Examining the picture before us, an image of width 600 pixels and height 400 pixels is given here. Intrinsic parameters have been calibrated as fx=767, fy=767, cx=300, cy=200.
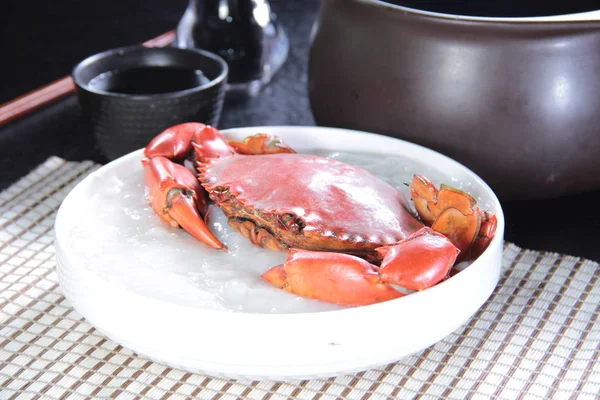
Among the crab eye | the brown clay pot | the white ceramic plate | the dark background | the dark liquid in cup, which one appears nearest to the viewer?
the white ceramic plate

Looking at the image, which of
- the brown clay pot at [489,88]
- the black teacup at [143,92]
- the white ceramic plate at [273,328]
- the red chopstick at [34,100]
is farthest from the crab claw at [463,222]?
the red chopstick at [34,100]

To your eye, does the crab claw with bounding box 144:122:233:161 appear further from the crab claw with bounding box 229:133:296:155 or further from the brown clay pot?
the brown clay pot

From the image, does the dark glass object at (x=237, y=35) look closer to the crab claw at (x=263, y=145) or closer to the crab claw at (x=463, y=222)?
the crab claw at (x=263, y=145)

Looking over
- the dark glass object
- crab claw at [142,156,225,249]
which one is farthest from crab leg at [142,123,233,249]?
the dark glass object

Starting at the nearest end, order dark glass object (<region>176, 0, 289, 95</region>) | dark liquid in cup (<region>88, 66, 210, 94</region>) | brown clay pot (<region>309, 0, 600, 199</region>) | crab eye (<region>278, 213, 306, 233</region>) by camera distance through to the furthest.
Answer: crab eye (<region>278, 213, 306, 233</region>) < brown clay pot (<region>309, 0, 600, 199</region>) < dark liquid in cup (<region>88, 66, 210, 94</region>) < dark glass object (<region>176, 0, 289, 95</region>)

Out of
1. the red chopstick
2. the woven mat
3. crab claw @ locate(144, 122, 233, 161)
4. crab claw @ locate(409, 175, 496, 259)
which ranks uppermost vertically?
crab claw @ locate(144, 122, 233, 161)

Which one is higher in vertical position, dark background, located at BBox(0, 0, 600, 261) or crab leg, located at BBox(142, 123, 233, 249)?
crab leg, located at BBox(142, 123, 233, 249)
